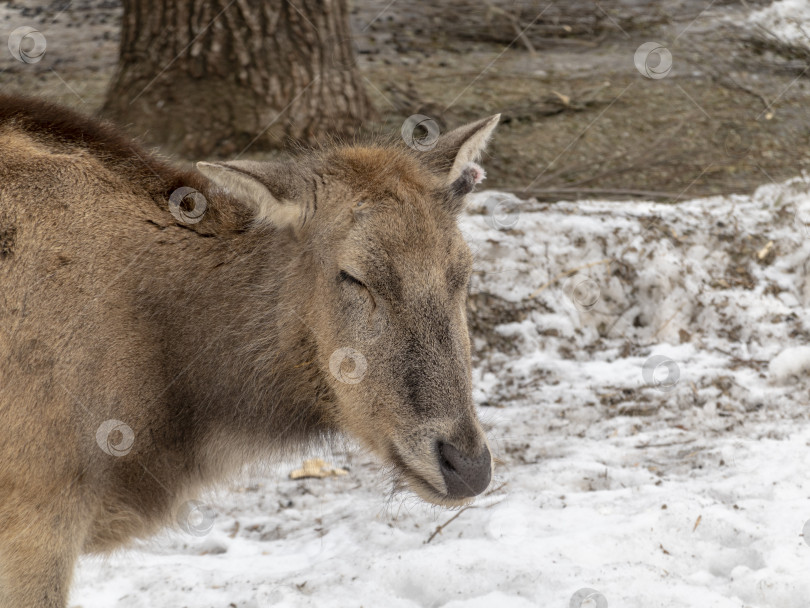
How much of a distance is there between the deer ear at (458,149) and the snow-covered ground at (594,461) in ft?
5.04

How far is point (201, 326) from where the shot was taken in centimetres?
425

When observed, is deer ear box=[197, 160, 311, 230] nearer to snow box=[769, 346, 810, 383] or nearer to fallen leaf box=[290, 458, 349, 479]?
fallen leaf box=[290, 458, 349, 479]

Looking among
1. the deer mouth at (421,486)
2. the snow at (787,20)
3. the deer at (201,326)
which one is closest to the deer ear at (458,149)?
the deer at (201,326)

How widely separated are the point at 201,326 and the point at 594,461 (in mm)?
2986

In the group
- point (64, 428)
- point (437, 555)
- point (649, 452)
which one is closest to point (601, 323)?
point (649, 452)

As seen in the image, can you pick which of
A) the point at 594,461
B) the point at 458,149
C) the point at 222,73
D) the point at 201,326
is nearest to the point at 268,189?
the point at 201,326

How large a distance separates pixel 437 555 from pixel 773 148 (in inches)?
293

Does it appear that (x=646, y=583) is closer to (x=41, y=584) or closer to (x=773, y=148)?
(x=41, y=584)

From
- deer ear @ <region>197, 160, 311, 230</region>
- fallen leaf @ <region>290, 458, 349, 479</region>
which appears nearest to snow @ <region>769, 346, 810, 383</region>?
fallen leaf @ <region>290, 458, 349, 479</region>

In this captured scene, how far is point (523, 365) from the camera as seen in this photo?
23.2 ft

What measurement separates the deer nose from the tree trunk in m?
4.95

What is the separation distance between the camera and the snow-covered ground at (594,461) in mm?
4574

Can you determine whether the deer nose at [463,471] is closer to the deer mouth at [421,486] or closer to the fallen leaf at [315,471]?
the deer mouth at [421,486]

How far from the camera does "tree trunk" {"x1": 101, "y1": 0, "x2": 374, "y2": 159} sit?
7.85 metres
